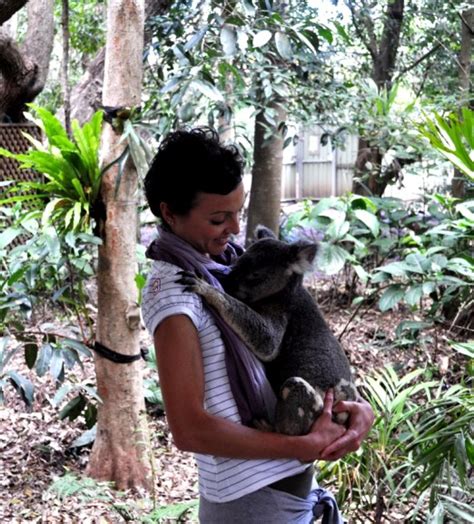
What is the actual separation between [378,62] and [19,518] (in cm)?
679

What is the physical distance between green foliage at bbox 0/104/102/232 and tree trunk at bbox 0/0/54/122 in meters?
2.76

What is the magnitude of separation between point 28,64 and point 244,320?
5.24 m

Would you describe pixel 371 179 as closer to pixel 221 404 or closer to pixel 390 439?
pixel 390 439

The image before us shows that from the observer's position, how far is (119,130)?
146 inches

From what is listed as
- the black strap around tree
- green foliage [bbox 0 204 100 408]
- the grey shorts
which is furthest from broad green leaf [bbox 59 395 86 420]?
the grey shorts

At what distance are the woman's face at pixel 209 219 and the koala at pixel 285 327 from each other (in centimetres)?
11

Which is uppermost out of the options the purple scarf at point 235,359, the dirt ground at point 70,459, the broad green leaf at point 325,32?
the broad green leaf at point 325,32

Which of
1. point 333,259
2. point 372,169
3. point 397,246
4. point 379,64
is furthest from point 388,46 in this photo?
point 333,259

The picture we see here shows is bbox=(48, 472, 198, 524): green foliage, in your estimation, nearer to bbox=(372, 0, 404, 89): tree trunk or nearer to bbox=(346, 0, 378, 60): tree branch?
bbox=(346, 0, 378, 60): tree branch

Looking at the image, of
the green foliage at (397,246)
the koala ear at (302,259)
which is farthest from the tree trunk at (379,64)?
the koala ear at (302,259)

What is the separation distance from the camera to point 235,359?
1.71 metres

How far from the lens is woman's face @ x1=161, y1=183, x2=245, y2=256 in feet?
5.63

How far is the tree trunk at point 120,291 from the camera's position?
372 cm

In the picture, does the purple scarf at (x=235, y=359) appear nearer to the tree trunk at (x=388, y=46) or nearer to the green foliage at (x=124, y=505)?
the green foliage at (x=124, y=505)
